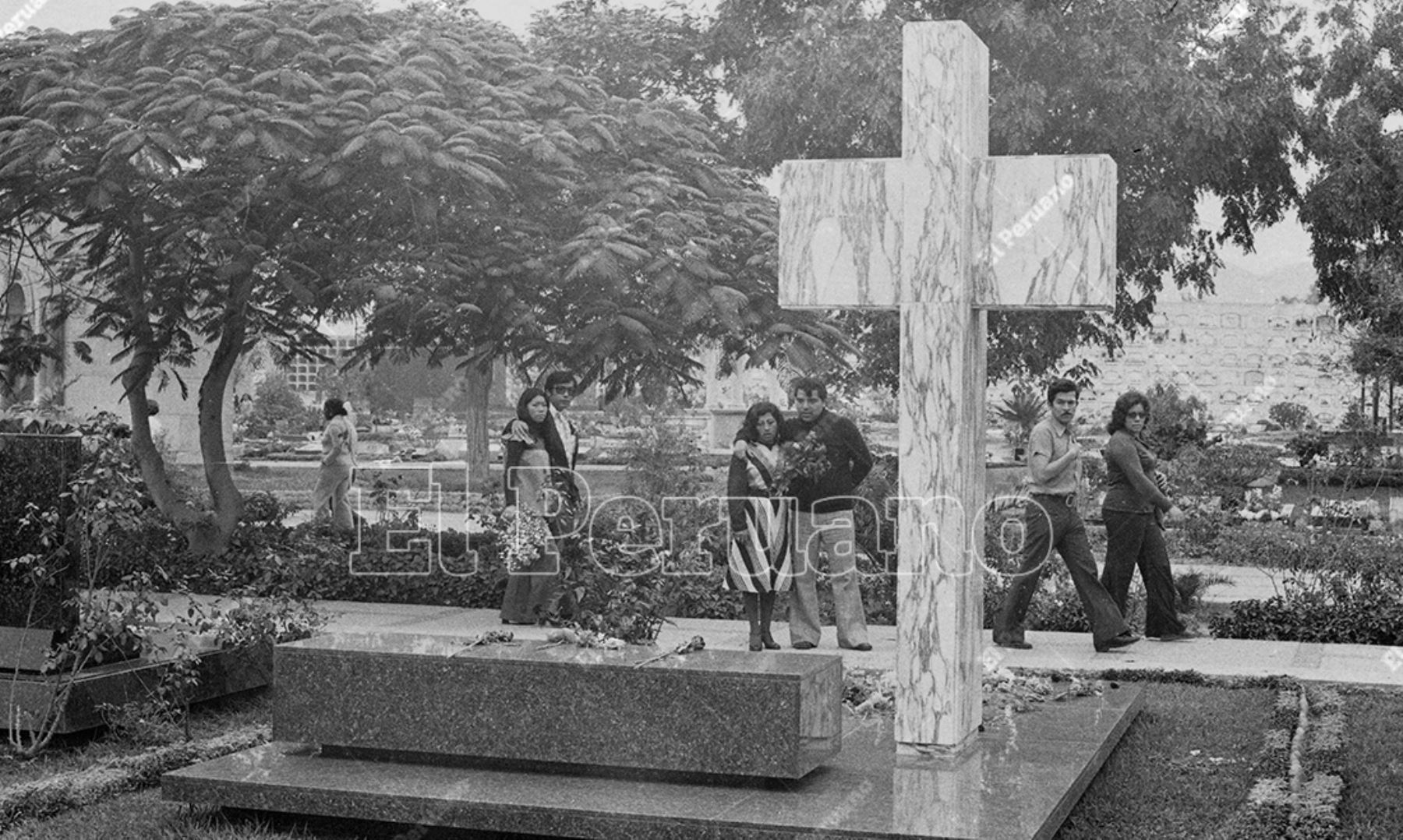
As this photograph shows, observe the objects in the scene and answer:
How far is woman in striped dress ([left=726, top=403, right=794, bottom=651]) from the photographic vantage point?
995cm

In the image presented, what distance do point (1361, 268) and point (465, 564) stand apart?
45.2 feet

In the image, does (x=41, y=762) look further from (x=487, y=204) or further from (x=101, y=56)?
(x=101, y=56)

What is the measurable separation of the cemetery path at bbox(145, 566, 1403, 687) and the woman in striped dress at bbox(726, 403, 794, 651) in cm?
44

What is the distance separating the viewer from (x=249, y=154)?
545 inches

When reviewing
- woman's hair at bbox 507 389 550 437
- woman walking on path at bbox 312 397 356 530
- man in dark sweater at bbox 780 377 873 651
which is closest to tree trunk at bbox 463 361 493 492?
woman walking on path at bbox 312 397 356 530

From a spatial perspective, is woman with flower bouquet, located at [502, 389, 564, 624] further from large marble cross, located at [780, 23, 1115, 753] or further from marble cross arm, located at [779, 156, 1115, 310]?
large marble cross, located at [780, 23, 1115, 753]

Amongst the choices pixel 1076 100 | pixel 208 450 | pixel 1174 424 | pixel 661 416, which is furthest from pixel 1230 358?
pixel 208 450

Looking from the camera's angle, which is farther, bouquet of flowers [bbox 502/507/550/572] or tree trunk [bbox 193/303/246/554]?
tree trunk [bbox 193/303/246/554]

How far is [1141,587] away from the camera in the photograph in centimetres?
1281

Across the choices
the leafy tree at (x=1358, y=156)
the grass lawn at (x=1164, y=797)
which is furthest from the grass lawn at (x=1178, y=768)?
the leafy tree at (x=1358, y=156)

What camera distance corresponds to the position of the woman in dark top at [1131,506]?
10.4 m

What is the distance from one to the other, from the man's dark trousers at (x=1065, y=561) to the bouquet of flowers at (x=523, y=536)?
3050 mm

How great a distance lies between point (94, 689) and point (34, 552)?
0.71 metres

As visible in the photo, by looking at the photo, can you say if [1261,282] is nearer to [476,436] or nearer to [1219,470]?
[476,436]
